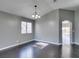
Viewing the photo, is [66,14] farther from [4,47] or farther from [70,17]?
[4,47]

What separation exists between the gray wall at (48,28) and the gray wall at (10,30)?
2.18 meters

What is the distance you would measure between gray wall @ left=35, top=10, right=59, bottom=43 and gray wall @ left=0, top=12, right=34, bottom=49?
85.9 inches

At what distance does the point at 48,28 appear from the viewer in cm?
822

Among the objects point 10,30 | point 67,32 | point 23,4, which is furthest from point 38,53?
point 67,32

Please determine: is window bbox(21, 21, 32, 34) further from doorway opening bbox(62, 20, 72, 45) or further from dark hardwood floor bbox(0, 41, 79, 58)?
doorway opening bbox(62, 20, 72, 45)

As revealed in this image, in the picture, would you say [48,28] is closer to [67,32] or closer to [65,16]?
[65,16]

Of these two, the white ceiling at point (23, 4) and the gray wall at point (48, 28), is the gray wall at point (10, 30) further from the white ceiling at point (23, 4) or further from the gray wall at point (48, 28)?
the gray wall at point (48, 28)

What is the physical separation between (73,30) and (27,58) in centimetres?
575

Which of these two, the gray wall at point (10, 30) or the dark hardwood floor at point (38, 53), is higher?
the gray wall at point (10, 30)

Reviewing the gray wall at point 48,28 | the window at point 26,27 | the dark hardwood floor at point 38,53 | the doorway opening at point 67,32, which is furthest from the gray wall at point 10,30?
the doorway opening at point 67,32

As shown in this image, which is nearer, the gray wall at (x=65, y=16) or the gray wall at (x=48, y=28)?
the gray wall at (x=65, y=16)

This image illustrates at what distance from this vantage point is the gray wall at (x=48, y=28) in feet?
24.3

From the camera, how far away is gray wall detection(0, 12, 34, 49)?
17.7ft

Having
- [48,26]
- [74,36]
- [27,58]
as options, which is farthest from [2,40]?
[74,36]
